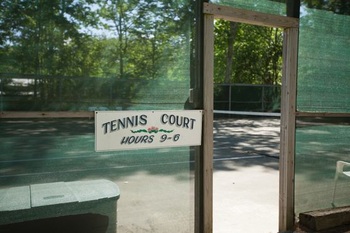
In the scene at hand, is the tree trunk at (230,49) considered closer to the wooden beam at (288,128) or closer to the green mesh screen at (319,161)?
the green mesh screen at (319,161)

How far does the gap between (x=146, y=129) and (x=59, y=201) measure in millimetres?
916

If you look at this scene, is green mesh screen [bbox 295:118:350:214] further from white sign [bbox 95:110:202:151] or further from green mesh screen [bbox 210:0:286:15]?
white sign [bbox 95:110:202:151]

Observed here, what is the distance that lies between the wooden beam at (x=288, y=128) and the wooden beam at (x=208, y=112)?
3.32 feet

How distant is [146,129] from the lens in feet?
10.3

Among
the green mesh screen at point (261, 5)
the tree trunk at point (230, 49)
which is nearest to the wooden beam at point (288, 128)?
the green mesh screen at point (261, 5)

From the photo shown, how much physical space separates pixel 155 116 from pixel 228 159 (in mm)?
5872

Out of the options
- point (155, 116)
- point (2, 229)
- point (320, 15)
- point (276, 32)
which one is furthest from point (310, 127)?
point (276, 32)

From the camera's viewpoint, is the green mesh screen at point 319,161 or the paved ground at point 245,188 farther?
the paved ground at point 245,188

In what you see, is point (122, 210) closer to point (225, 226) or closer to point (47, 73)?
point (47, 73)

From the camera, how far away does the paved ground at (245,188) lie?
4332 millimetres

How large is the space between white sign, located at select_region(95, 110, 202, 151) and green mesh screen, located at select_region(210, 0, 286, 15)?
1110 mm

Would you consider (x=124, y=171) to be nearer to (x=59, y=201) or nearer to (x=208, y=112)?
(x=59, y=201)

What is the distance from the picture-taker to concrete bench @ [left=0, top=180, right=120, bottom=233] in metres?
2.73

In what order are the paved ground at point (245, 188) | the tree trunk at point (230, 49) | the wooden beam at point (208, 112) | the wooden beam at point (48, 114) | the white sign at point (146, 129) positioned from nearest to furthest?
1. the wooden beam at point (48, 114)
2. the white sign at point (146, 129)
3. the wooden beam at point (208, 112)
4. the paved ground at point (245, 188)
5. the tree trunk at point (230, 49)
